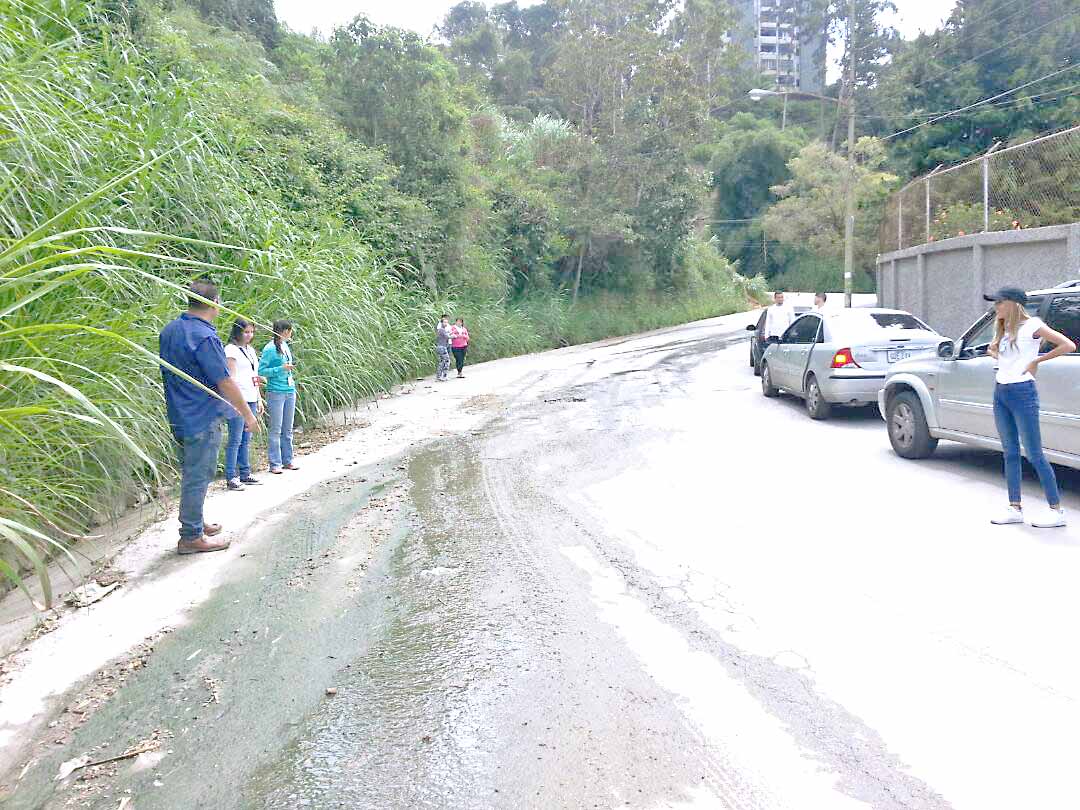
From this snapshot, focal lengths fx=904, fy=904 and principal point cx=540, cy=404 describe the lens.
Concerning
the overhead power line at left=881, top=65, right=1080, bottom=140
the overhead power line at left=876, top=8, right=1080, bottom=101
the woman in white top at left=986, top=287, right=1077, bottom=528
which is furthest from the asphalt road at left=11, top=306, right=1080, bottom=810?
the overhead power line at left=876, top=8, right=1080, bottom=101

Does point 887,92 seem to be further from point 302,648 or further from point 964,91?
point 302,648

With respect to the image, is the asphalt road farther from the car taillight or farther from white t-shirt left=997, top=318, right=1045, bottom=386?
the car taillight

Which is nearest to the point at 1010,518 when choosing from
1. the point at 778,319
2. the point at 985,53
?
the point at 778,319

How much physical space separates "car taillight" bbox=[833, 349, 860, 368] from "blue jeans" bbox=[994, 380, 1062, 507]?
4.92 m

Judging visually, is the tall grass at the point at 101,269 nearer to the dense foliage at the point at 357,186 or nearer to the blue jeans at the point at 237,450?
the dense foliage at the point at 357,186

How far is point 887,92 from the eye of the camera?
51500 mm

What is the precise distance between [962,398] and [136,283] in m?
7.63

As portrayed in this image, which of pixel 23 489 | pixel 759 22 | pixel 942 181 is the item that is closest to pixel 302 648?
pixel 23 489

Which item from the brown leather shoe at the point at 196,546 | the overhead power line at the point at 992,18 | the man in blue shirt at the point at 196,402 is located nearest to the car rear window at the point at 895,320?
the man in blue shirt at the point at 196,402

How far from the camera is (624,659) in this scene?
4336mm

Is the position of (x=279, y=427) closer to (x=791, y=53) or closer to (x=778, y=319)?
(x=778, y=319)

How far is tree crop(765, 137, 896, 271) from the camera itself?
50.5 metres

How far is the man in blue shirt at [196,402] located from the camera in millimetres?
6051

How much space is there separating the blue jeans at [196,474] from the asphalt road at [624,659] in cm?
48
